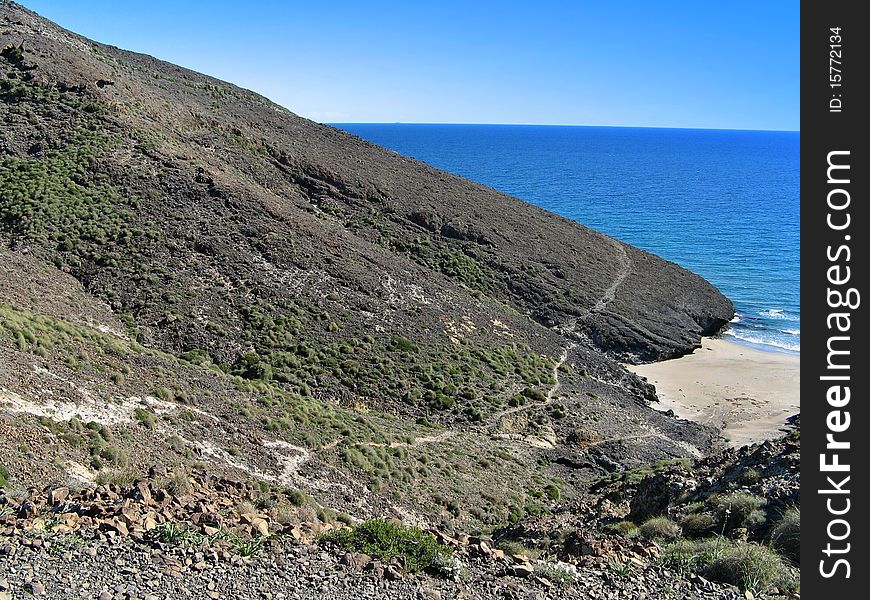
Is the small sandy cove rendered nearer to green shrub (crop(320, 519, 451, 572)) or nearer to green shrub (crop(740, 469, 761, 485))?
green shrub (crop(740, 469, 761, 485))

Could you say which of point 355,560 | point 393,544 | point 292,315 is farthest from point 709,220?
point 355,560

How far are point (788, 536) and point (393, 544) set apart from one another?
24.8 ft

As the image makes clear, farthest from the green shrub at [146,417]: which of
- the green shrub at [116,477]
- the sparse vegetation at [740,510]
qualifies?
the sparse vegetation at [740,510]

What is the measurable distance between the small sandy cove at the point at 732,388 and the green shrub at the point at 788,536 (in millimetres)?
20777

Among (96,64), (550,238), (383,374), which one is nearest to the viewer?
(383,374)

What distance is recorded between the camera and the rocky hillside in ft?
70.0

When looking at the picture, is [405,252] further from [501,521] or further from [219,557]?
[219,557]

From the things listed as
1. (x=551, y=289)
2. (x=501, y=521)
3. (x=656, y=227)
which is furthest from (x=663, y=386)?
(x=656, y=227)

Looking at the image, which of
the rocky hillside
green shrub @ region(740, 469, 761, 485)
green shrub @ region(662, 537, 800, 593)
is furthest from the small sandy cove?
green shrub @ region(662, 537, 800, 593)

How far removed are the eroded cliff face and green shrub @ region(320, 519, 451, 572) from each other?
309 inches

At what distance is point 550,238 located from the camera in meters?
56.4

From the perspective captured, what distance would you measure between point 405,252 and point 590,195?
9492 cm

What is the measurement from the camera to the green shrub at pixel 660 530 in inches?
A: 557

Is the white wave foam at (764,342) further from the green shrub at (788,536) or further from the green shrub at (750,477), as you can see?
the green shrub at (788,536)
